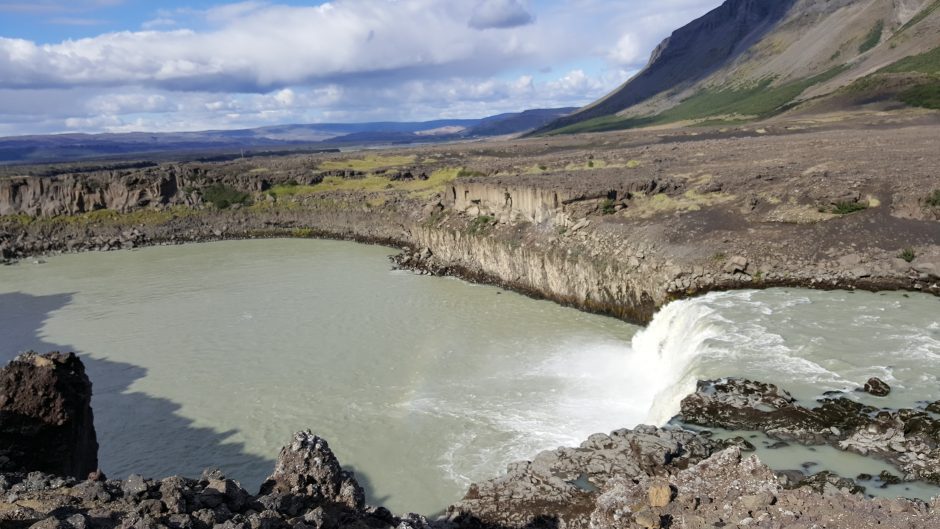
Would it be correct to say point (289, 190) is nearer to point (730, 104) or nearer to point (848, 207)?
point (848, 207)

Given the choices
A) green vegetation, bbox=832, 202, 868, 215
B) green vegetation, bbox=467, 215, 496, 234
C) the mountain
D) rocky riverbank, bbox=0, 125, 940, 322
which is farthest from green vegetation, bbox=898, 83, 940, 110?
green vegetation, bbox=467, 215, 496, 234

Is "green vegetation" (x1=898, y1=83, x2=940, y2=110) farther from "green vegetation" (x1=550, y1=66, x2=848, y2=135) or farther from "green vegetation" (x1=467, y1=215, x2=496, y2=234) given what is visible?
"green vegetation" (x1=467, y1=215, x2=496, y2=234)

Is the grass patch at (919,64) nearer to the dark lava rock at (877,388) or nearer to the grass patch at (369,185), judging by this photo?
the grass patch at (369,185)

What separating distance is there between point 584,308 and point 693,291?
5.76m

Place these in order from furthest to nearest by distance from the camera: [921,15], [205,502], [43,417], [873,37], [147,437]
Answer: [873,37] < [921,15] < [147,437] < [43,417] < [205,502]

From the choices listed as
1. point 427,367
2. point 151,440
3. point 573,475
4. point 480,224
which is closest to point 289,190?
point 480,224

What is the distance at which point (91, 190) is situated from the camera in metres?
69.3

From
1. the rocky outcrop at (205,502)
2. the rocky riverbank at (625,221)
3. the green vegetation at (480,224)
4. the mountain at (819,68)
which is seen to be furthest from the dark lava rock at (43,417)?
the mountain at (819,68)

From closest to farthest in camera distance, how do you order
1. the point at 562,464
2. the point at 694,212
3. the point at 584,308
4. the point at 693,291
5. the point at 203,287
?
the point at 562,464, the point at 693,291, the point at 584,308, the point at 694,212, the point at 203,287

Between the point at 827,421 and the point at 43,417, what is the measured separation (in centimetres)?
1949

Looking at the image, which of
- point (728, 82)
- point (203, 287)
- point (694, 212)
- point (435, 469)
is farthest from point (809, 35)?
point (435, 469)

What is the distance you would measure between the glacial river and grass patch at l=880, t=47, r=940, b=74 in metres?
100

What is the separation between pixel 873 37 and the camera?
461 ft

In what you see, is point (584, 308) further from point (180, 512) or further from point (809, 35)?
point (809, 35)
